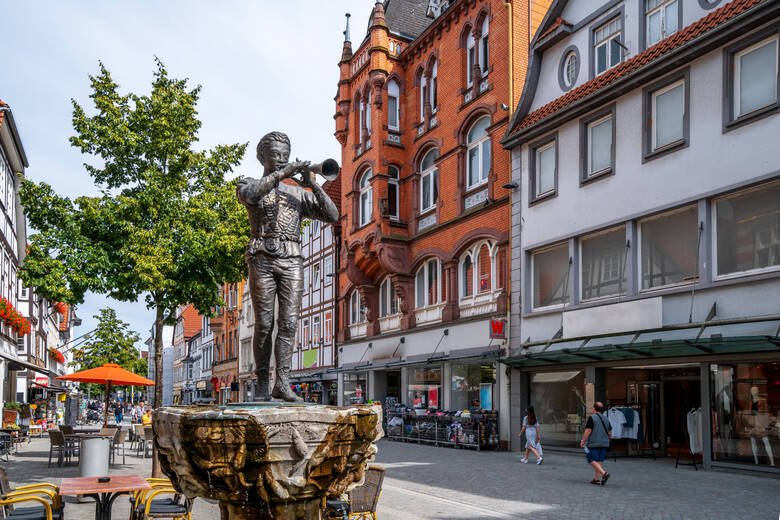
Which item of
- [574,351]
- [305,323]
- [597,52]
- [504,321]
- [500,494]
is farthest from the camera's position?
[305,323]

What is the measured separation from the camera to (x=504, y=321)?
2253 centimetres

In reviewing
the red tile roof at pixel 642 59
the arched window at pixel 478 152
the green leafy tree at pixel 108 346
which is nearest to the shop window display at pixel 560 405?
the arched window at pixel 478 152

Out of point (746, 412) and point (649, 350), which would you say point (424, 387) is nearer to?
point (649, 350)

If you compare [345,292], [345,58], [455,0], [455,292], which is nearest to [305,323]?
[345,292]

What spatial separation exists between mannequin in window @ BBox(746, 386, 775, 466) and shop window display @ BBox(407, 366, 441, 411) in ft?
42.4

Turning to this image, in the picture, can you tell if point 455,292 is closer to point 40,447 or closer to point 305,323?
point 40,447

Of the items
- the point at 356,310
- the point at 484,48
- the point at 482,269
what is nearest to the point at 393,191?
the point at 482,269

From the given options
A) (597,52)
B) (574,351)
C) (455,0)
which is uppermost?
(455,0)

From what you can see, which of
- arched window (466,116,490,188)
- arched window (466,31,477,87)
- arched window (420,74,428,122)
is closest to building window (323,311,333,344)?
arched window (420,74,428,122)

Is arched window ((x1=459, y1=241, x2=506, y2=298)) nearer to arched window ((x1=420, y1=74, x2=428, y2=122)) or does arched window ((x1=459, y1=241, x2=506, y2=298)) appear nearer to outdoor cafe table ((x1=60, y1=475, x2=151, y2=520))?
arched window ((x1=420, y1=74, x2=428, y2=122))

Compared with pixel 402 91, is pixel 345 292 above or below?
below

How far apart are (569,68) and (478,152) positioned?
5.02 meters

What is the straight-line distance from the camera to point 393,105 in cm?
3088

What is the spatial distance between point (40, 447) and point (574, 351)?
61.2 feet
